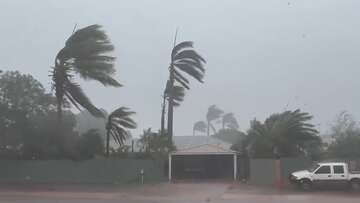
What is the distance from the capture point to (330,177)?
37.8 metres

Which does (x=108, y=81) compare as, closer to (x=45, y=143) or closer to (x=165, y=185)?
(x=45, y=143)

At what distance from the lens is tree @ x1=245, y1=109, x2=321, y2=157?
154 feet

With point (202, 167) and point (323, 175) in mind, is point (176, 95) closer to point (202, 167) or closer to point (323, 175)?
point (202, 167)

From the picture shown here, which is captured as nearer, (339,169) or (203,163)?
(339,169)

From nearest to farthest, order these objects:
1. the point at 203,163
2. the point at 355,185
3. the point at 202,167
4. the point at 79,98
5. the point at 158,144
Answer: the point at 355,185
the point at 79,98
the point at 158,144
the point at 202,167
the point at 203,163

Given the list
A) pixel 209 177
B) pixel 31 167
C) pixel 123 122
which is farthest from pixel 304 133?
pixel 31 167

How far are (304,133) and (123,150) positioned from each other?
13.8 metres

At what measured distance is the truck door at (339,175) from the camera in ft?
123

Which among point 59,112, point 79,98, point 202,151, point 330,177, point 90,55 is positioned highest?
point 90,55

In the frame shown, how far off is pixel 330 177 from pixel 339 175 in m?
0.53

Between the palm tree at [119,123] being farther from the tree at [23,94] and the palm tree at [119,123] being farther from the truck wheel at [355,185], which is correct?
the truck wheel at [355,185]

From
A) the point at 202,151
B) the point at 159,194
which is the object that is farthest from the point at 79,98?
the point at 159,194

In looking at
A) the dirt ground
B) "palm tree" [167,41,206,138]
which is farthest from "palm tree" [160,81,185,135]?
the dirt ground

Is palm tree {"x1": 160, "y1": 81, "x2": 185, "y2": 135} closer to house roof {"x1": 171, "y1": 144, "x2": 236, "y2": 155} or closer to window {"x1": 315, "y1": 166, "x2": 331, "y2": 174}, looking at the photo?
house roof {"x1": 171, "y1": 144, "x2": 236, "y2": 155}
